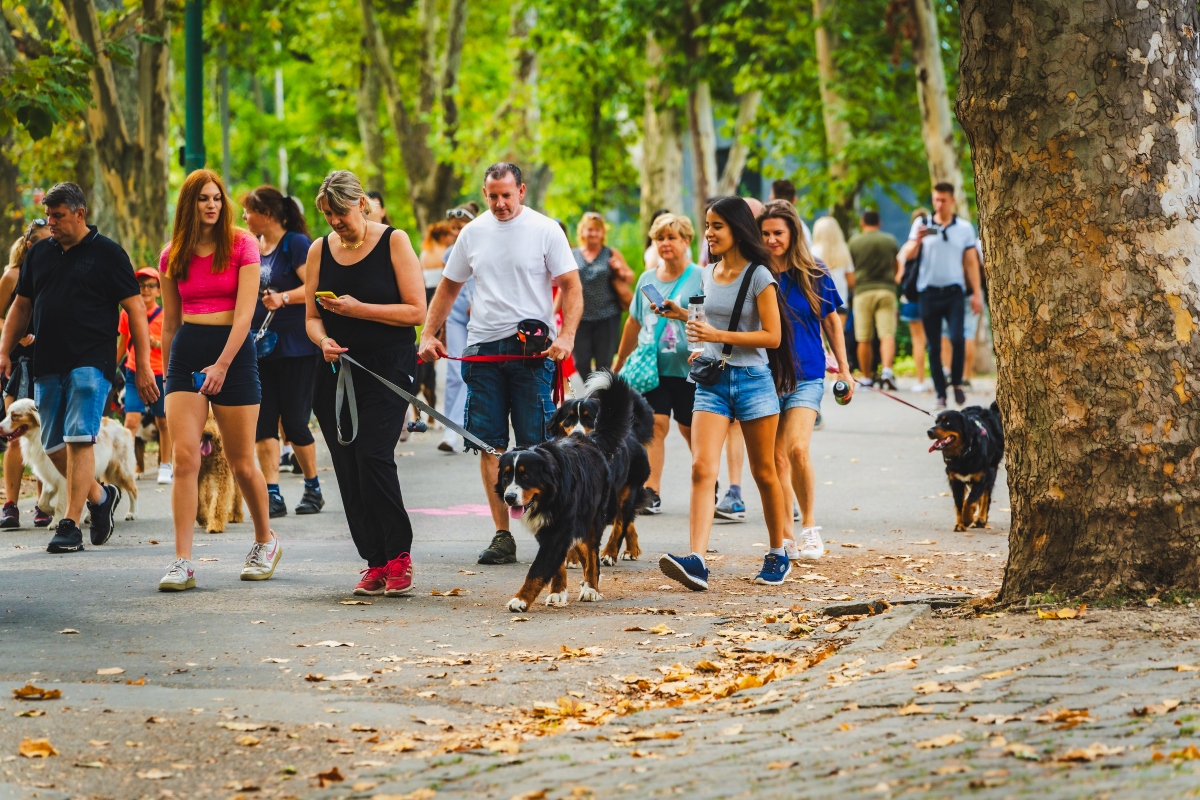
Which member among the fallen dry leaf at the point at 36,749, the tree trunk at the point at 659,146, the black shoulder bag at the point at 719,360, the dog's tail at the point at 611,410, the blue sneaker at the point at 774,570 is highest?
the tree trunk at the point at 659,146

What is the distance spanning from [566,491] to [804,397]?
2.12m

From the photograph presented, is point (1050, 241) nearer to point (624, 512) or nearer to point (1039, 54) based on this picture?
point (1039, 54)

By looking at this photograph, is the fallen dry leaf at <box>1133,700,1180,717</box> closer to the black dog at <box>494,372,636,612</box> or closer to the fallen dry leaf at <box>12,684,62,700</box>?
the black dog at <box>494,372,636,612</box>

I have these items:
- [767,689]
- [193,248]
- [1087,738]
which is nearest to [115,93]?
[193,248]

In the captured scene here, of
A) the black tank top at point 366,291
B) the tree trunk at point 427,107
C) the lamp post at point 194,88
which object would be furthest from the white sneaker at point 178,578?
the tree trunk at point 427,107

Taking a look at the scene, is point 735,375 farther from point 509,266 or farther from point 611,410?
point 509,266

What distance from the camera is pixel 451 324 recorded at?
14.3 metres

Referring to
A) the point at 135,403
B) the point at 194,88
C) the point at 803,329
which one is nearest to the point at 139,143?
the point at 194,88

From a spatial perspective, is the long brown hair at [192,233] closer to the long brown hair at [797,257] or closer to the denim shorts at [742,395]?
the denim shorts at [742,395]

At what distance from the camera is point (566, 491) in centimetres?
732

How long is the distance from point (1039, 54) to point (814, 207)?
22.2m

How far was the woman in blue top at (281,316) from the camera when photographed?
10266 millimetres

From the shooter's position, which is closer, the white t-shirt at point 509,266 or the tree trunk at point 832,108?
the white t-shirt at point 509,266

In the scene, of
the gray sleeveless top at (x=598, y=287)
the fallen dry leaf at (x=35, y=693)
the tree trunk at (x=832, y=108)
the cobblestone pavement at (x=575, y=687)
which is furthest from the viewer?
the tree trunk at (x=832, y=108)
